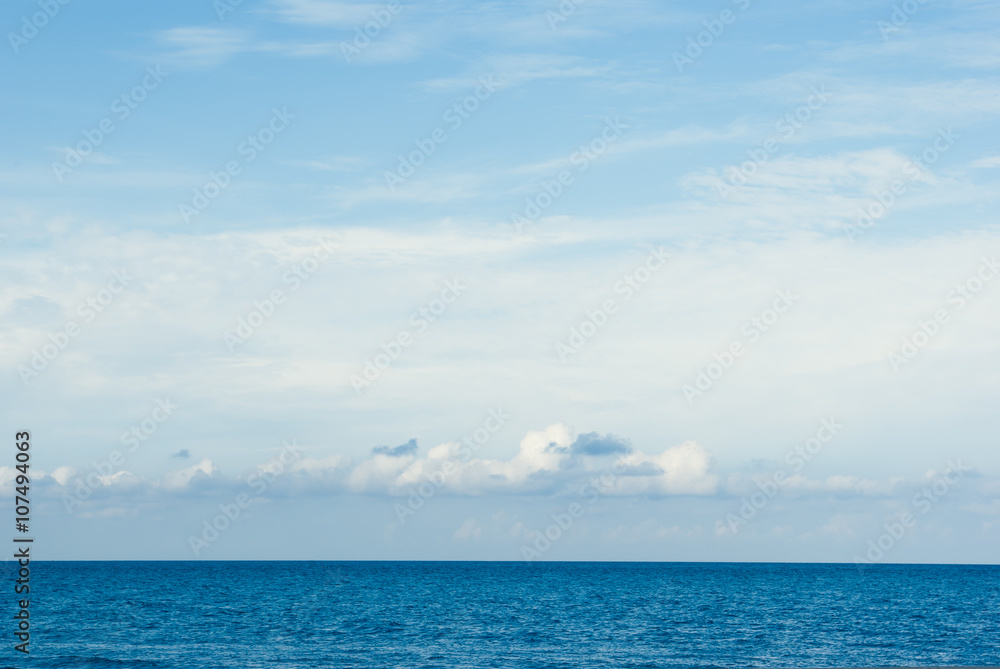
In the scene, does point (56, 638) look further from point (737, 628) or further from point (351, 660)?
point (737, 628)

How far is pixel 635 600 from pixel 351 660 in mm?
58244

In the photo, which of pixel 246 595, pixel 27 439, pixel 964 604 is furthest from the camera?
pixel 246 595

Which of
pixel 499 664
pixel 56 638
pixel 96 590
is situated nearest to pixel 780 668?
pixel 499 664

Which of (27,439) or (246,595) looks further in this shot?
(246,595)

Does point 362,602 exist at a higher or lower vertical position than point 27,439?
lower

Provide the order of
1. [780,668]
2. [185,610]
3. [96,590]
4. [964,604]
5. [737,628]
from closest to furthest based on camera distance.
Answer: [780,668]
[737,628]
[185,610]
[964,604]
[96,590]

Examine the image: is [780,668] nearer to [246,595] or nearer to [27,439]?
[27,439]

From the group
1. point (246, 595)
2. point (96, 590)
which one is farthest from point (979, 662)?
point (96, 590)

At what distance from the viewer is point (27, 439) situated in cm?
3086

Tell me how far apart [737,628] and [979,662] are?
68.4ft

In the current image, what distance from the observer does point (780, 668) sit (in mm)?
46281

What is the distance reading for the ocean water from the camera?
50.2 meters

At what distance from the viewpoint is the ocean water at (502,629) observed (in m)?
50.2

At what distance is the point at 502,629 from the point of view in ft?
219
